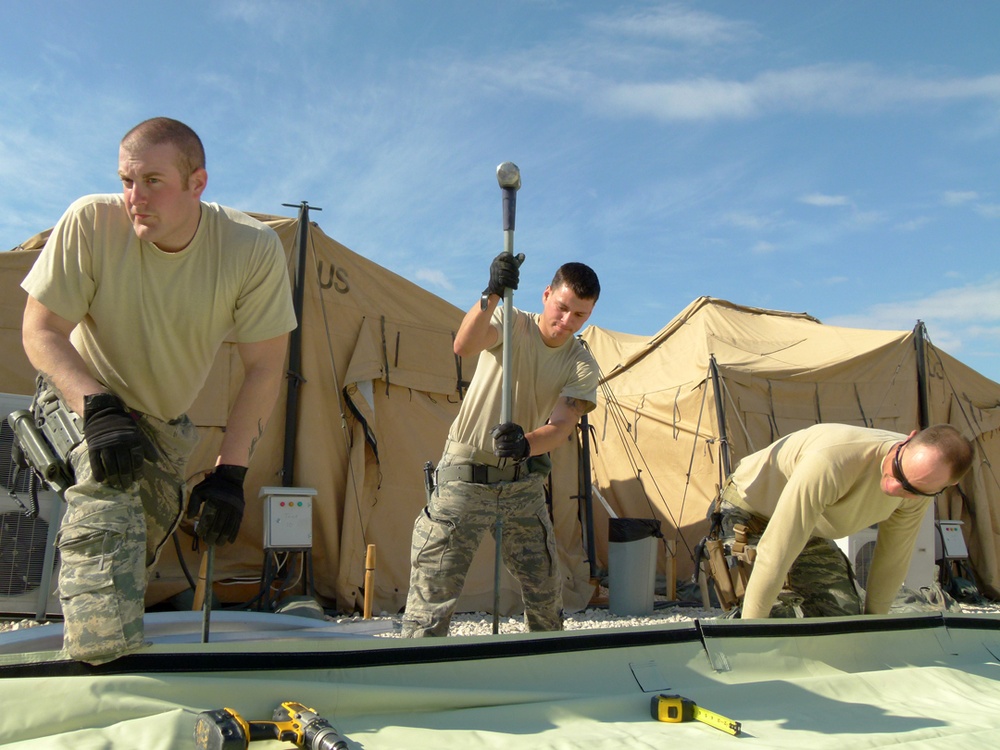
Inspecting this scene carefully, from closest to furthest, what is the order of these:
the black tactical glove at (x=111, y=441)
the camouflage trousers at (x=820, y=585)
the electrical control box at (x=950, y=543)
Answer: the black tactical glove at (x=111, y=441) < the camouflage trousers at (x=820, y=585) < the electrical control box at (x=950, y=543)

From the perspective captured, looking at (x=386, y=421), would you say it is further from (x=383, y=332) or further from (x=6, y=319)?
(x=6, y=319)

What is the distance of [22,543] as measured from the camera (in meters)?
4.61

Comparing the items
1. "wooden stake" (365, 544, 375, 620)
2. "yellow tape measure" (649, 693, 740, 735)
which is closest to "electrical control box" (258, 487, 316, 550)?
"wooden stake" (365, 544, 375, 620)

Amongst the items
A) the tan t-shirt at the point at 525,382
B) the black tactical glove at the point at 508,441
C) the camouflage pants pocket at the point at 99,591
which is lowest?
the camouflage pants pocket at the point at 99,591

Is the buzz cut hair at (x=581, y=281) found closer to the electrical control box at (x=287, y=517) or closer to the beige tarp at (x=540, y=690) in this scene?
the beige tarp at (x=540, y=690)

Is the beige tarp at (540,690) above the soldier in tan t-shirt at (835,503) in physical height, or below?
below

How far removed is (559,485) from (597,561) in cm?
102

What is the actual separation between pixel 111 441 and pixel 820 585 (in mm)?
2974

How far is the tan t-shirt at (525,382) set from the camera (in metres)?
3.13

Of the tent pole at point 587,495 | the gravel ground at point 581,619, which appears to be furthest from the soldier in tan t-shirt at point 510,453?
the tent pole at point 587,495

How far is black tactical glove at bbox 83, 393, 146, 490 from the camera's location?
1.81 m

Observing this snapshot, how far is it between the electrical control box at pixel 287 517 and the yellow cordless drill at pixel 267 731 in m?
3.80

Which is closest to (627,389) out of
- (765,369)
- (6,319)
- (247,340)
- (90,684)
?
(765,369)

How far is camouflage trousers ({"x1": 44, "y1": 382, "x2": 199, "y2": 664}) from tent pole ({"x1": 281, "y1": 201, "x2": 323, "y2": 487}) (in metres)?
3.83
